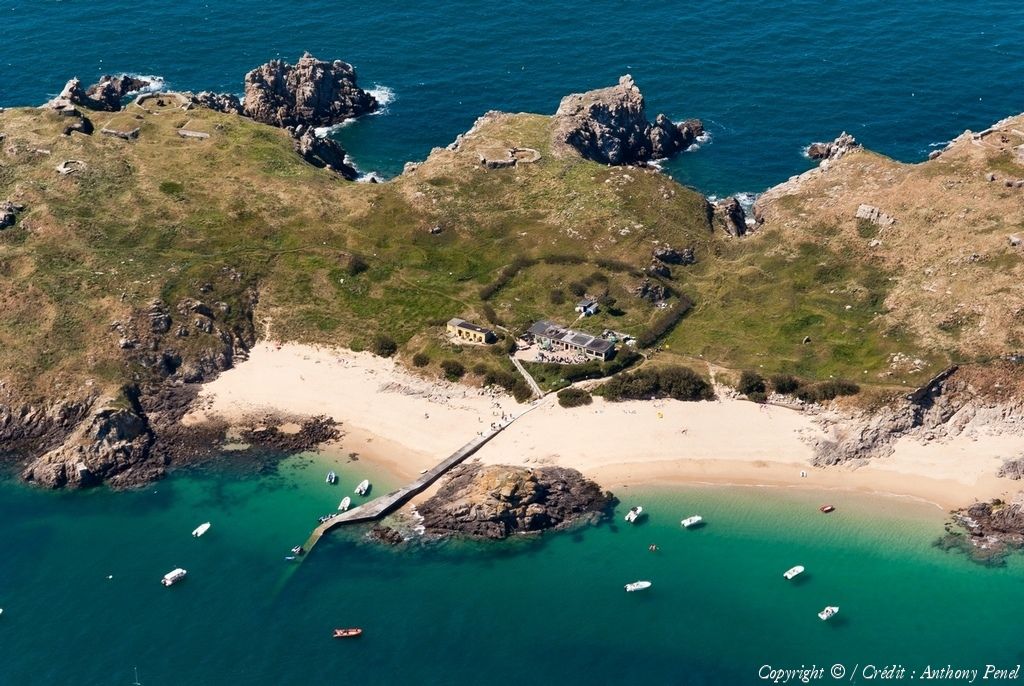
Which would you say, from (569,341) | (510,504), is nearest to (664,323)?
(569,341)

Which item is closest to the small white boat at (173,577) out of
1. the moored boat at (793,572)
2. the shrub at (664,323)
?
the shrub at (664,323)

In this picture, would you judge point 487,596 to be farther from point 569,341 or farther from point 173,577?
point 569,341

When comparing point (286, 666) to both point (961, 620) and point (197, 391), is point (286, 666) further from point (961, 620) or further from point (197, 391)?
point (961, 620)

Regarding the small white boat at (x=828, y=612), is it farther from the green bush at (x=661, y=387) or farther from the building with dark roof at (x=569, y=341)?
the building with dark roof at (x=569, y=341)

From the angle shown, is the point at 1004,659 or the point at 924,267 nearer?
the point at 1004,659

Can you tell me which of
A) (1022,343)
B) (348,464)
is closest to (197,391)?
(348,464)

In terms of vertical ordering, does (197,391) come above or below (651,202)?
below
